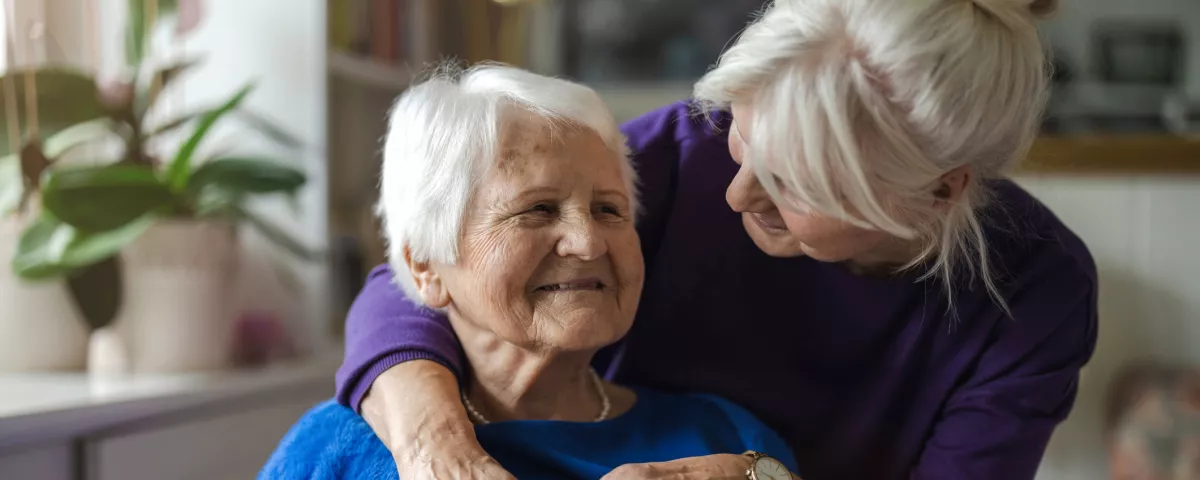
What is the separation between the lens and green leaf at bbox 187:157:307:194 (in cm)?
183

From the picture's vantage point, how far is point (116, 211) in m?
1.71

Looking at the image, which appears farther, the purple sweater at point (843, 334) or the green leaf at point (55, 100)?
the green leaf at point (55, 100)

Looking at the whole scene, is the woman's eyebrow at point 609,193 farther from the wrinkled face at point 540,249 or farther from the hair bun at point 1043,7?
the hair bun at point 1043,7

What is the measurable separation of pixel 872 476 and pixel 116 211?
134cm

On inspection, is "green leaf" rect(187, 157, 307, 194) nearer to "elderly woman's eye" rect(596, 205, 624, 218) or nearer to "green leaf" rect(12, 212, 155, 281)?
"green leaf" rect(12, 212, 155, 281)

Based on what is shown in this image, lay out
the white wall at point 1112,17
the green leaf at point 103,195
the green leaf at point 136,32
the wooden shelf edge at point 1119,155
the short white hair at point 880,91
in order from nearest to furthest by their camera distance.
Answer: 1. the short white hair at point 880,91
2. the green leaf at point 103,195
3. the green leaf at point 136,32
4. the wooden shelf edge at point 1119,155
5. the white wall at point 1112,17

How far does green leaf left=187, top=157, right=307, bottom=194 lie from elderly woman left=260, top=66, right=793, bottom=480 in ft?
2.46

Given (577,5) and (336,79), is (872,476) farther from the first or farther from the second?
(577,5)

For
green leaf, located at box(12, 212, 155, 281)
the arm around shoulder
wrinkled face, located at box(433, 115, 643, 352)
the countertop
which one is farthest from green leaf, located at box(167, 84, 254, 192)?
wrinkled face, located at box(433, 115, 643, 352)

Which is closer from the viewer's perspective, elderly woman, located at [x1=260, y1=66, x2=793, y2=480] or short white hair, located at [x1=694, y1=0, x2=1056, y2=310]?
short white hair, located at [x1=694, y1=0, x2=1056, y2=310]

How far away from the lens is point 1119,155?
8.34 ft

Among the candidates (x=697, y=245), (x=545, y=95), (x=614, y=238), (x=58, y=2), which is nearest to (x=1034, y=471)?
(x=697, y=245)

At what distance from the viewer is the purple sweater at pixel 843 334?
1.27 metres

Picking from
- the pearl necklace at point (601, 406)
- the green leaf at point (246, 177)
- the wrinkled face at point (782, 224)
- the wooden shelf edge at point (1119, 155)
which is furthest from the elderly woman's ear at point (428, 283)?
the wooden shelf edge at point (1119, 155)
